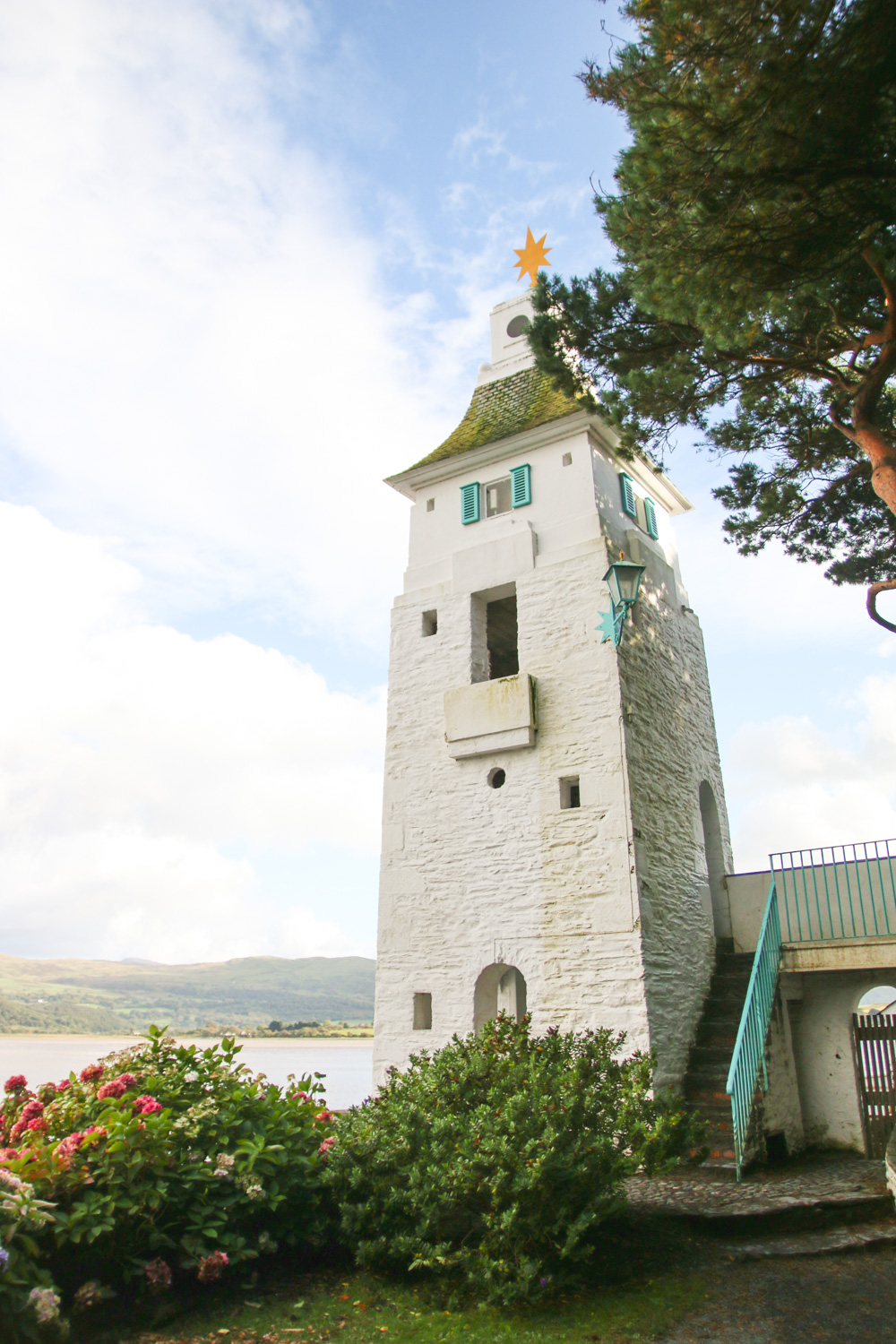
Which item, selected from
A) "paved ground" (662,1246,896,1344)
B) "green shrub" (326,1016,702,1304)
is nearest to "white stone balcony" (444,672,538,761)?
"green shrub" (326,1016,702,1304)

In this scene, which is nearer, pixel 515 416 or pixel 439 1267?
pixel 439 1267

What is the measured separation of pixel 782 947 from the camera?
33.7ft

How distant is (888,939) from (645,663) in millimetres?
4665

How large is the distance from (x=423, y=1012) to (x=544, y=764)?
12.3 ft

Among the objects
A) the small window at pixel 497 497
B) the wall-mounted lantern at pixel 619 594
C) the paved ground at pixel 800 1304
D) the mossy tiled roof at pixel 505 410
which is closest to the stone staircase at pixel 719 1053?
the paved ground at pixel 800 1304

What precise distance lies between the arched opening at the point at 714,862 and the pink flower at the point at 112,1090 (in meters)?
9.03

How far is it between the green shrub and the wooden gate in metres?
5.15

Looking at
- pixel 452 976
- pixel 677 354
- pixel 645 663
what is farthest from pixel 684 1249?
pixel 677 354

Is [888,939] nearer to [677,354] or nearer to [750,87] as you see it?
[677,354]

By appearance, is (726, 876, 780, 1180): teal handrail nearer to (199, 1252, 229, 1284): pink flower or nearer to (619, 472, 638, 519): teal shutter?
(199, 1252, 229, 1284): pink flower

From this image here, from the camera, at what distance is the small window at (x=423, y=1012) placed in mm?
11305

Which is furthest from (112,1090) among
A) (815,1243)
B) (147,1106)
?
(815,1243)

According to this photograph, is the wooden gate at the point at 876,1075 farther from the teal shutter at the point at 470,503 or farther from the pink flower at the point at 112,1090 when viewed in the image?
the teal shutter at the point at 470,503

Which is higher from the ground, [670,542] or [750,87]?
[670,542]
